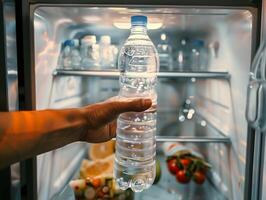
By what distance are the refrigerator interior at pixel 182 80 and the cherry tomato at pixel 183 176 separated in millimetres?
31

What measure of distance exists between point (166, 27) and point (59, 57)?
19.0 inches

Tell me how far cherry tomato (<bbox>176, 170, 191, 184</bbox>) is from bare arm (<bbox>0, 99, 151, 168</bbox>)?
0.68m

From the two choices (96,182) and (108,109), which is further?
(96,182)

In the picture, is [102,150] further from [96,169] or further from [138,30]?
[138,30]

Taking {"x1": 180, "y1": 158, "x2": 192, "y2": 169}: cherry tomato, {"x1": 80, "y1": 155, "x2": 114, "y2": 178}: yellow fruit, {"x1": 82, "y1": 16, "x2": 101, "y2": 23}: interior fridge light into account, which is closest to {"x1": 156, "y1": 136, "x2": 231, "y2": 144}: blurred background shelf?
{"x1": 180, "y1": 158, "x2": 192, "y2": 169}: cherry tomato

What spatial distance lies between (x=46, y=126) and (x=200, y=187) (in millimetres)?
864

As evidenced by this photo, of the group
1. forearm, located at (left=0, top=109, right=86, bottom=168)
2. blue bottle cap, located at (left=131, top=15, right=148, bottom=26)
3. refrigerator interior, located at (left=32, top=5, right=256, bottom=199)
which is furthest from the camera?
refrigerator interior, located at (left=32, top=5, right=256, bottom=199)

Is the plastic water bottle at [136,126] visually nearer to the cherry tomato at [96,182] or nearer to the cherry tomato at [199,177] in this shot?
the cherry tomato at [96,182]

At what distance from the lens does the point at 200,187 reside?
4.66ft

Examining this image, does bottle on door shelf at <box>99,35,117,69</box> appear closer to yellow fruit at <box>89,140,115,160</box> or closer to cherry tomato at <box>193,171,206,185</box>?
yellow fruit at <box>89,140,115,160</box>

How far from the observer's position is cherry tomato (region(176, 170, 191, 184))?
1.40 m

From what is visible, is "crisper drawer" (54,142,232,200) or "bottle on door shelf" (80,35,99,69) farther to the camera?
"bottle on door shelf" (80,35,99,69)

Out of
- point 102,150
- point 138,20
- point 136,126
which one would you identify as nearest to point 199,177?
point 136,126

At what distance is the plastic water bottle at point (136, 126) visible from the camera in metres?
1.19
